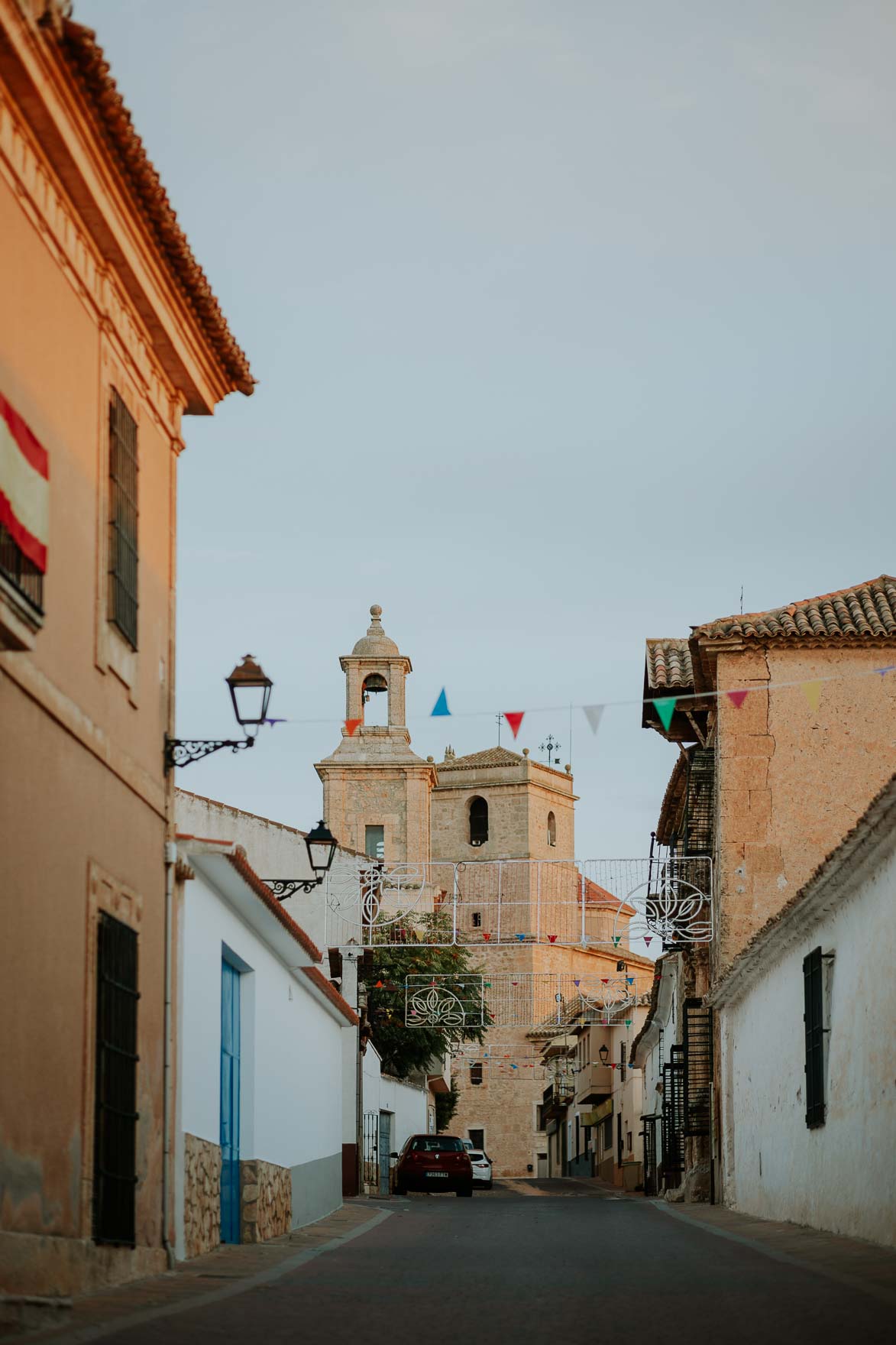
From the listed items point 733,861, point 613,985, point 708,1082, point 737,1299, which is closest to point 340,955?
point 708,1082

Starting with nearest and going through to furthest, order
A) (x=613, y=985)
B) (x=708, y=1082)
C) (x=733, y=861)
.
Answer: (x=733, y=861) → (x=708, y=1082) → (x=613, y=985)

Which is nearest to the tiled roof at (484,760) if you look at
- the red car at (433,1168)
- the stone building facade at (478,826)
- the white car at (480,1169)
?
the stone building facade at (478,826)

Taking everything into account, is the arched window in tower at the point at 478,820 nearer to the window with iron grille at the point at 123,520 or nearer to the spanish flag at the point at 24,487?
the window with iron grille at the point at 123,520

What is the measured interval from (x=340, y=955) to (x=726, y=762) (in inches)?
458

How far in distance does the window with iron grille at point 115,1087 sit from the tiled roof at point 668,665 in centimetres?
1720

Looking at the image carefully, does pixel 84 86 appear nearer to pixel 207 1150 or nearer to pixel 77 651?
pixel 77 651

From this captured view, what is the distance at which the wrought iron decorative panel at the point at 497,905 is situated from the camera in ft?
89.9


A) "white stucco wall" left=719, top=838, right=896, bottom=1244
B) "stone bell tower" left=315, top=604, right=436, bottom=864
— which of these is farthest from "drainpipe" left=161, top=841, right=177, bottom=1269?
"stone bell tower" left=315, top=604, right=436, bottom=864

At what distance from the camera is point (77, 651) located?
10.9 m

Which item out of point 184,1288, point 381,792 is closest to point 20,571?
point 184,1288

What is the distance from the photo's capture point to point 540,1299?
403 inches

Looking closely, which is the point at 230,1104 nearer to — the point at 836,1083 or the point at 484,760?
the point at 836,1083

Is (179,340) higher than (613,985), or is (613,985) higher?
(179,340)

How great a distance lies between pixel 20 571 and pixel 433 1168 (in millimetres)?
27758
